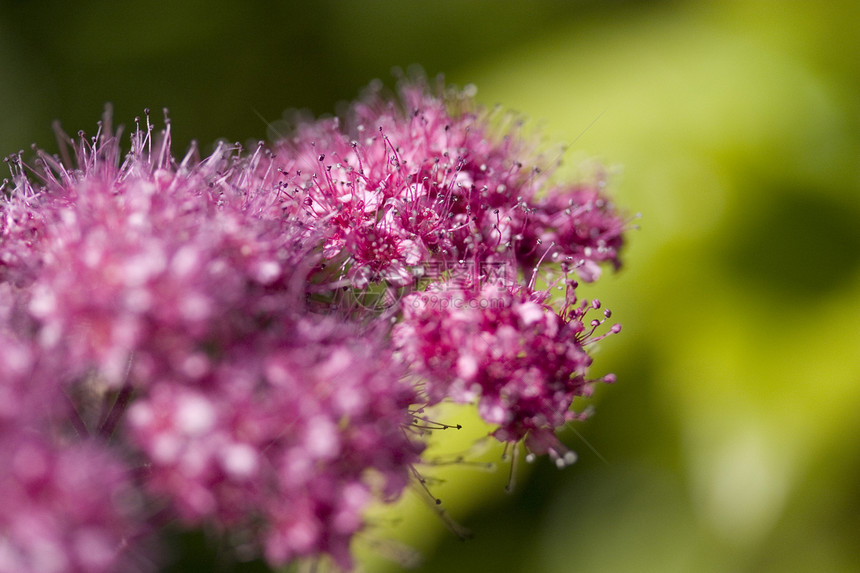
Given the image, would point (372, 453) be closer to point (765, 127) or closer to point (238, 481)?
point (238, 481)

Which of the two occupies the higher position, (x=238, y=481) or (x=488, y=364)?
(x=488, y=364)

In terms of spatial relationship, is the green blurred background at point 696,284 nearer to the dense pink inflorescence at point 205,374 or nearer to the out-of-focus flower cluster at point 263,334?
the out-of-focus flower cluster at point 263,334

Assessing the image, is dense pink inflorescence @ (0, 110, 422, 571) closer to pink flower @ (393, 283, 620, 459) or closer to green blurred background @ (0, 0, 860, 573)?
pink flower @ (393, 283, 620, 459)

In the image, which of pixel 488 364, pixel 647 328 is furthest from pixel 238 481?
pixel 647 328

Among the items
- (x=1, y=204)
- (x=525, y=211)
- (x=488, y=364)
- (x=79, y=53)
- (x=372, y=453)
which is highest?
(x=79, y=53)

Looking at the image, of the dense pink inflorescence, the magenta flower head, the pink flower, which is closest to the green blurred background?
the magenta flower head

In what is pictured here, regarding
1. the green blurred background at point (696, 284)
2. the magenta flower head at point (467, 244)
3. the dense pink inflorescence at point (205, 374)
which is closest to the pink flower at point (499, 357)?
the magenta flower head at point (467, 244)

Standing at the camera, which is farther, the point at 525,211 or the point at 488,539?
the point at 488,539
